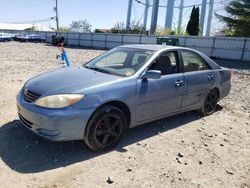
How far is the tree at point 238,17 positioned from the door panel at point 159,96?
87.1 feet

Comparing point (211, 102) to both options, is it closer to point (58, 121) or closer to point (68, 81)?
point (68, 81)

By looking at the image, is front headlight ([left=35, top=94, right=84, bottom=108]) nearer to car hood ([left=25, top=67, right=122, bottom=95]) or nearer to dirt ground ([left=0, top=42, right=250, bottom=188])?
car hood ([left=25, top=67, right=122, bottom=95])

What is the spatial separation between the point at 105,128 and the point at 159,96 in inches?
45.1

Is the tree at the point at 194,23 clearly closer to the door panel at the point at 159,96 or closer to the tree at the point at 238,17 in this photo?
the tree at the point at 238,17

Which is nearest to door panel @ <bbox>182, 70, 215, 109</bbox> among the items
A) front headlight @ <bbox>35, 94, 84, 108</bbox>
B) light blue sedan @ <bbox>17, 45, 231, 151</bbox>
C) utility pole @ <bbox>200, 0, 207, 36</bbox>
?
light blue sedan @ <bbox>17, 45, 231, 151</bbox>

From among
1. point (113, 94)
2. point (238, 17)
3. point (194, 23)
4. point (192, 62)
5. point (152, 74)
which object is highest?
point (238, 17)

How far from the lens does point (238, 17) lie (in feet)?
93.4

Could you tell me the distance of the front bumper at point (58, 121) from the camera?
3375mm

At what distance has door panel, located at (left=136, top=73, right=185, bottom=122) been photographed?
13.7ft

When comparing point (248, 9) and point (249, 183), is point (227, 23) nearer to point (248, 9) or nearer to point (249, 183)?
point (248, 9)

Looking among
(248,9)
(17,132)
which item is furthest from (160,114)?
(248,9)

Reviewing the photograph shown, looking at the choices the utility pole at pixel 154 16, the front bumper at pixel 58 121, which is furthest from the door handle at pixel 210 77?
the utility pole at pixel 154 16

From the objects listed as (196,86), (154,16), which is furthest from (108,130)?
(154,16)

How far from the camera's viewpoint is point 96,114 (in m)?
3.63
